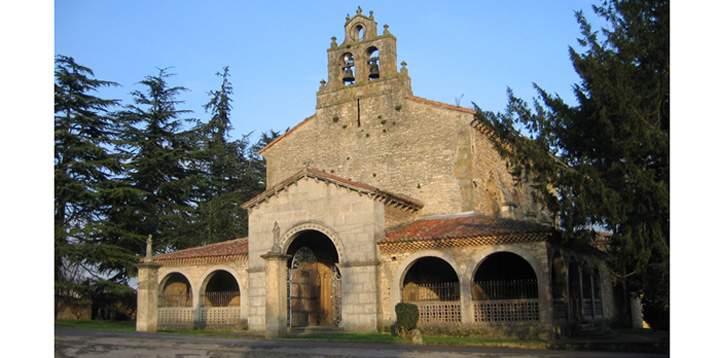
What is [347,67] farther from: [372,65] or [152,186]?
[152,186]

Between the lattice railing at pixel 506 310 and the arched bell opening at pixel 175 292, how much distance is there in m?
13.4

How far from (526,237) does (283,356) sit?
30.5 feet

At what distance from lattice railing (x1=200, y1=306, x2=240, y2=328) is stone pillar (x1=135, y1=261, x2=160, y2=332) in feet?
8.09

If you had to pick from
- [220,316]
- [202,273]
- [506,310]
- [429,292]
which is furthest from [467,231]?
[202,273]

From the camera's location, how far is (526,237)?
19703 mm

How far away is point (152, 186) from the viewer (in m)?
38.6

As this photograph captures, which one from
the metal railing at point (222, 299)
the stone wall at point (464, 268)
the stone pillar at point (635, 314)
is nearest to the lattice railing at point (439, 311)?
the stone wall at point (464, 268)

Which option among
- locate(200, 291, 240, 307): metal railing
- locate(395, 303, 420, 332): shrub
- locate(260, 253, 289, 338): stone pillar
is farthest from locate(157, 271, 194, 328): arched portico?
locate(395, 303, 420, 332): shrub

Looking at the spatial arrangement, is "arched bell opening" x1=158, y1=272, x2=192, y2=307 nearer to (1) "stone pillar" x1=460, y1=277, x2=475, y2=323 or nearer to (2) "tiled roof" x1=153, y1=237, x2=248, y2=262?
(2) "tiled roof" x1=153, y1=237, x2=248, y2=262

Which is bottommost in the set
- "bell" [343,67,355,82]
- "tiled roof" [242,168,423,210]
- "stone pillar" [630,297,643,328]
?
"stone pillar" [630,297,643,328]

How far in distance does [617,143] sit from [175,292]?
22.3m

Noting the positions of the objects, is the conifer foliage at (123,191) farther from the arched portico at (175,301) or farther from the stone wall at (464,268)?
the stone wall at (464,268)

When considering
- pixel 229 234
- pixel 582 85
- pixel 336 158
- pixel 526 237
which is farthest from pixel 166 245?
pixel 582 85

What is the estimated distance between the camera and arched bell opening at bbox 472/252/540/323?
20.1 meters
